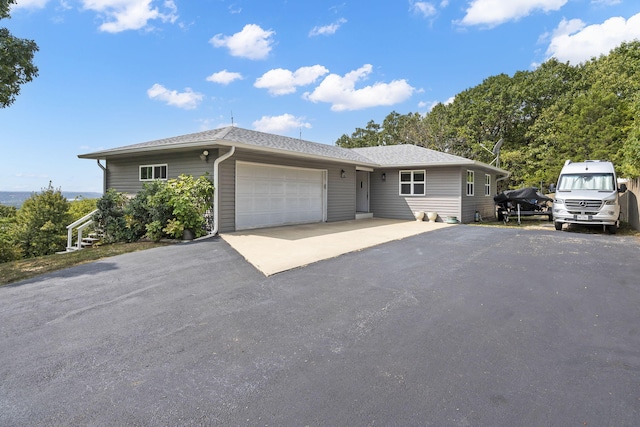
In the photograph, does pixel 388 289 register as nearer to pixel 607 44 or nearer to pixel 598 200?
pixel 598 200

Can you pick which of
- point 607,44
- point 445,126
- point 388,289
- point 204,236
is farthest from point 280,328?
point 607,44

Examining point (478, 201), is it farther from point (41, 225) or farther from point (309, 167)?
point (41, 225)

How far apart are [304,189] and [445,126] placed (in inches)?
920

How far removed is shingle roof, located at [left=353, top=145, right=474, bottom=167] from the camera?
568 inches

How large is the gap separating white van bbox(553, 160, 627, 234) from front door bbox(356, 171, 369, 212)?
25.8 feet

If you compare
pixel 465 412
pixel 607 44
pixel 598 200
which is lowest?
pixel 465 412

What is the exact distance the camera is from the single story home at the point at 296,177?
31.6 ft

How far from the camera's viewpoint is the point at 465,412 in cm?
204

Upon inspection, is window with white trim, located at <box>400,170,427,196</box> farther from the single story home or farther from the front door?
the front door

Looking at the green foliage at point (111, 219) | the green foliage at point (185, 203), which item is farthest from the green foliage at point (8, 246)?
the green foliage at point (185, 203)

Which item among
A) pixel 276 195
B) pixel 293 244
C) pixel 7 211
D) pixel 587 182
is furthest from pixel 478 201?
pixel 7 211

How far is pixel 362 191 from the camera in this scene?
1684 centimetres

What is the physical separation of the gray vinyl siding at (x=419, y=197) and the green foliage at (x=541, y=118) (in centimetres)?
1339

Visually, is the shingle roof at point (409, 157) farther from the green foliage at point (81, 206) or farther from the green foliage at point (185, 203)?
the green foliage at point (81, 206)
